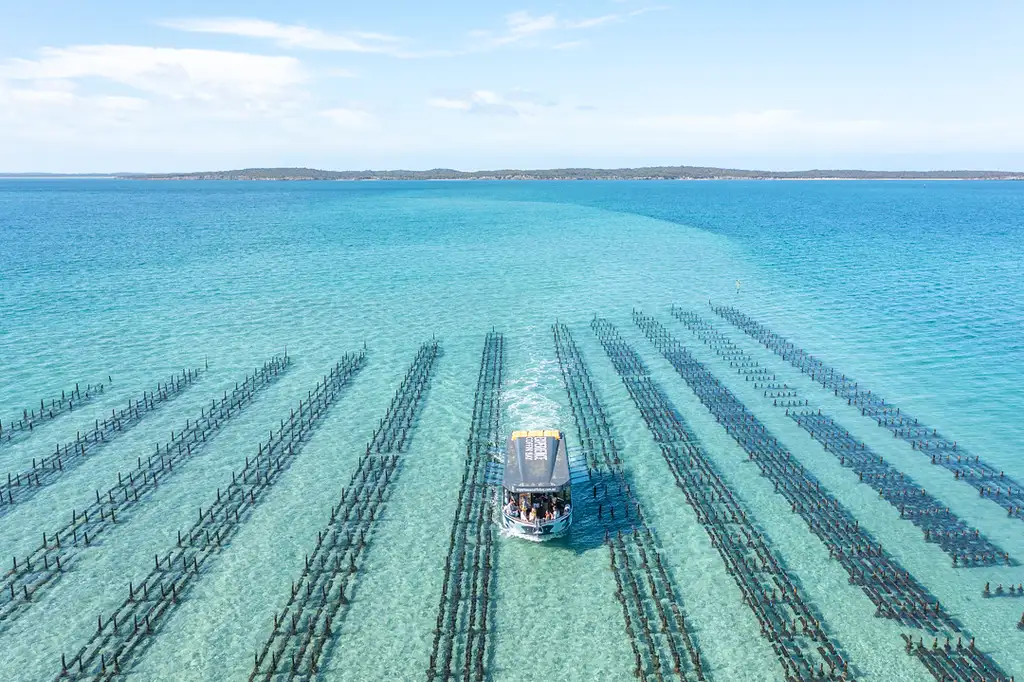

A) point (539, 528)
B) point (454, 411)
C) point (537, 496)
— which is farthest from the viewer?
point (454, 411)

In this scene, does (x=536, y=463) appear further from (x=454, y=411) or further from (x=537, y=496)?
(x=454, y=411)

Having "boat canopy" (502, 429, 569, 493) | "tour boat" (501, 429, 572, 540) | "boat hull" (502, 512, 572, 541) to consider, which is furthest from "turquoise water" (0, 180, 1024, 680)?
"boat canopy" (502, 429, 569, 493)

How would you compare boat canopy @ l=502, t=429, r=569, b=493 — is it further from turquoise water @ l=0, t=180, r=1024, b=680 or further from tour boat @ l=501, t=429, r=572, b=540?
turquoise water @ l=0, t=180, r=1024, b=680

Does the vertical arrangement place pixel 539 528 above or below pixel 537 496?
below

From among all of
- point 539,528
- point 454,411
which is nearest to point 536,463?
point 539,528

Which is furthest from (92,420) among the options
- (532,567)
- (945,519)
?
(945,519)

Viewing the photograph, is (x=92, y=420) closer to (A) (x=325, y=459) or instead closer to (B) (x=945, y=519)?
(A) (x=325, y=459)
